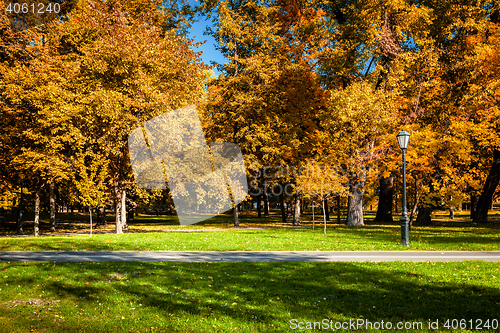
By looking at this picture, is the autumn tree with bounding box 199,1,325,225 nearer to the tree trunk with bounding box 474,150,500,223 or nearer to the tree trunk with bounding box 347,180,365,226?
the tree trunk with bounding box 347,180,365,226

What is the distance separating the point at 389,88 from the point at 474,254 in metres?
15.7

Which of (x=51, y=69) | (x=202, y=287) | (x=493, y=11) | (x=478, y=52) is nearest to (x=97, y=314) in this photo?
(x=202, y=287)

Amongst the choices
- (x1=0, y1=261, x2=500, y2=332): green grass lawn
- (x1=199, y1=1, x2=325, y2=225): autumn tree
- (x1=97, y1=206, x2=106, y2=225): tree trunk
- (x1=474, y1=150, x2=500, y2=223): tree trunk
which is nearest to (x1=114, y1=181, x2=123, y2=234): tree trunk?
(x1=199, y1=1, x2=325, y2=225): autumn tree

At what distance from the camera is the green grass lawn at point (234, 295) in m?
5.65

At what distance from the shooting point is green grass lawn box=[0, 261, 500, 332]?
565 cm

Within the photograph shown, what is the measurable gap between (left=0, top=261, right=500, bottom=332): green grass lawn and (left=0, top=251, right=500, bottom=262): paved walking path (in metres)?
1.15

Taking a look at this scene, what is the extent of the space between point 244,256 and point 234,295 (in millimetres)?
4525

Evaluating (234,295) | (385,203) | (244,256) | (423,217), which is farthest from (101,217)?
(234,295)

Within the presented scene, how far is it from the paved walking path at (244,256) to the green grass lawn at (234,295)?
45.5 inches

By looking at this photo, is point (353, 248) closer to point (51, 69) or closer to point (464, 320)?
point (464, 320)

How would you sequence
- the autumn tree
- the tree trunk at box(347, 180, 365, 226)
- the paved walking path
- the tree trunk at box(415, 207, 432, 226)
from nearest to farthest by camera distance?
the paved walking path, the tree trunk at box(347, 180, 365, 226), the tree trunk at box(415, 207, 432, 226), the autumn tree

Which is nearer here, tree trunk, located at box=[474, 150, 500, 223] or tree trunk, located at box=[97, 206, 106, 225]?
tree trunk, located at box=[474, 150, 500, 223]

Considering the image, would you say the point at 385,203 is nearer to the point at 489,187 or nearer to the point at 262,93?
the point at 489,187

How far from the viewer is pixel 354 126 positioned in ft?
73.6
